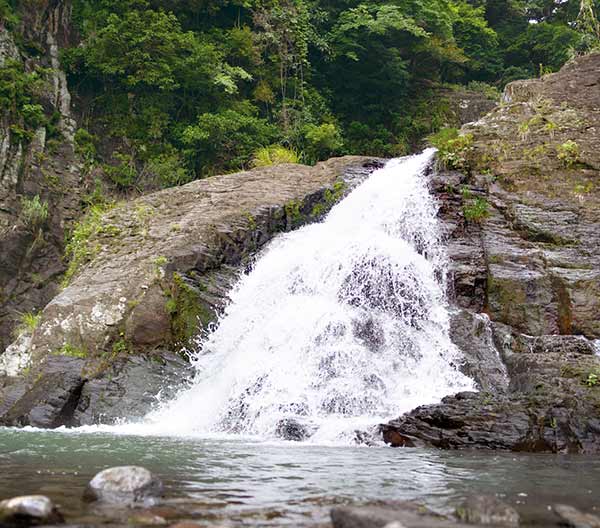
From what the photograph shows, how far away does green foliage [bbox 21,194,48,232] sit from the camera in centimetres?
1662

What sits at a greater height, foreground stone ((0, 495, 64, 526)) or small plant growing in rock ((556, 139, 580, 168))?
small plant growing in rock ((556, 139, 580, 168))

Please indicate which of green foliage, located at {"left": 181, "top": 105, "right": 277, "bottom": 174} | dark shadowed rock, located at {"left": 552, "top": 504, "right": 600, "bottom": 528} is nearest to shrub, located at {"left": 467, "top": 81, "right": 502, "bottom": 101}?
green foliage, located at {"left": 181, "top": 105, "right": 277, "bottom": 174}

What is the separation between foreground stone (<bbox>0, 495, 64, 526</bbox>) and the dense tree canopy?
16406 mm

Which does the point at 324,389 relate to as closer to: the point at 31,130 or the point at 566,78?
the point at 566,78

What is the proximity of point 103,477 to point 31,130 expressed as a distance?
52.6 ft

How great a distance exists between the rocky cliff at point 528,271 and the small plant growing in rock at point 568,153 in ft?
0.09

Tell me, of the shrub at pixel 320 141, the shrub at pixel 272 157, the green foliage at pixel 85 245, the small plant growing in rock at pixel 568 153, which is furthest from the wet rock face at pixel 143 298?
the shrub at pixel 320 141

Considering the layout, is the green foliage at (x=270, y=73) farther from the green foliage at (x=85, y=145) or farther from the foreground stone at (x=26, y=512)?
the foreground stone at (x=26, y=512)

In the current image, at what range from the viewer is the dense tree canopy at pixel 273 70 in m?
19.8

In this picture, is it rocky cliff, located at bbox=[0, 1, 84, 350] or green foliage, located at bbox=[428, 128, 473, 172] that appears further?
rocky cliff, located at bbox=[0, 1, 84, 350]

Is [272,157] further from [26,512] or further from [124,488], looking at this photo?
[26,512]

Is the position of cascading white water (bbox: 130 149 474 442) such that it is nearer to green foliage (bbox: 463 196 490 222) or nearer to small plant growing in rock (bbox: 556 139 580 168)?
green foliage (bbox: 463 196 490 222)

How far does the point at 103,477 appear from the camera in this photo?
4023 mm

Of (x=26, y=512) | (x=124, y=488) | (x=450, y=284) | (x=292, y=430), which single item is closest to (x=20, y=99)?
(x=450, y=284)
